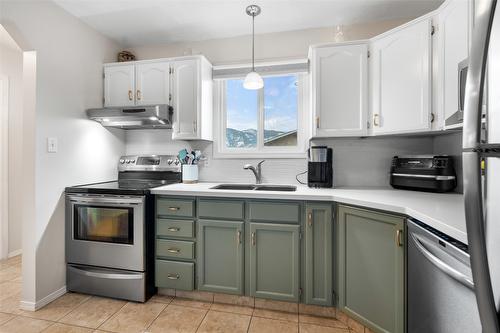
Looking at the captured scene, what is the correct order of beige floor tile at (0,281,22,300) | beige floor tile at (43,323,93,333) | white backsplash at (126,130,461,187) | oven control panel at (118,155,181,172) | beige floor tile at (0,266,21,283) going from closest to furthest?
1. beige floor tile at (43,323,93,333)
2. beige floor tile at (0,281,22,300)
3. white backsplash at (126,130,461,187)
4. beige floor tile at (0,266,21,283)
5. oven control panel at (118,155,181,172)

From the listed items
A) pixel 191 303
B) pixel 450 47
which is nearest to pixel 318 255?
pixel 191 303

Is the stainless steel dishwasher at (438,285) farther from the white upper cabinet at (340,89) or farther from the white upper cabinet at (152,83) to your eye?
the white upper cabinet at (152,83)

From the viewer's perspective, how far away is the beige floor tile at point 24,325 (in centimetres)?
164

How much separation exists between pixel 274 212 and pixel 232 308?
0.86 meters

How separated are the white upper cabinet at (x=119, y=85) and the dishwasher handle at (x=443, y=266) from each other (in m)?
2.63

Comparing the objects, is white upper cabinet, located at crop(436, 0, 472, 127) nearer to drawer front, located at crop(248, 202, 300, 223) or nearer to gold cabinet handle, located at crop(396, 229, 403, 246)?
gold cabinet handle, located at crop(396, 229, 403, 246)

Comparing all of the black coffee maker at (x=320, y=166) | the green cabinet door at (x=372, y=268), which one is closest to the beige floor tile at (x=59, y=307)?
the green cabinet door at (x=372, y=268)

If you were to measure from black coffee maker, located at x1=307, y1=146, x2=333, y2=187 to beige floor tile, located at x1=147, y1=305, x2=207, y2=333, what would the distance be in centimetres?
143

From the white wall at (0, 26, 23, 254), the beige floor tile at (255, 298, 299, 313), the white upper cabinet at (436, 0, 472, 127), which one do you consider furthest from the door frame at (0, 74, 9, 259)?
the white upper cabinet at (436, 0, 472, 127)

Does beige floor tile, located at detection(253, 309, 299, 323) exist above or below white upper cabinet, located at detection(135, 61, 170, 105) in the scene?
below

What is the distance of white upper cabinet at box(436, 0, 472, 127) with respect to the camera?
4.56 feet

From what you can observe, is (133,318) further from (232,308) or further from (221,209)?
(221,209)

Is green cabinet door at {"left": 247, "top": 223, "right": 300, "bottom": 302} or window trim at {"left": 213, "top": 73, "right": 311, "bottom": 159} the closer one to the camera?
green cabinet door at {"left": 247, "top": 223, "right": 300, "bottom": 302}

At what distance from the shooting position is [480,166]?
0.53 m
